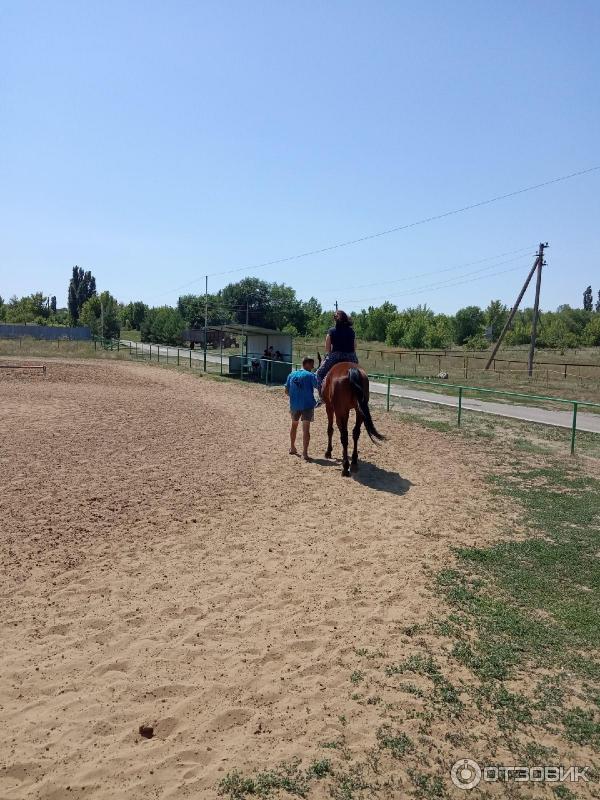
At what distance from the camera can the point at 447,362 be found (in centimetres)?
4166

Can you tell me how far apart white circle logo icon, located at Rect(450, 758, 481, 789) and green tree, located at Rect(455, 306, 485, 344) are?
8237 centimetres

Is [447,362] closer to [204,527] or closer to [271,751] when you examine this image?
[204,527]

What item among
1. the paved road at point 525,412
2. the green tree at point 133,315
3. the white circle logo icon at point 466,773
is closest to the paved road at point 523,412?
the paved road at point 525,412

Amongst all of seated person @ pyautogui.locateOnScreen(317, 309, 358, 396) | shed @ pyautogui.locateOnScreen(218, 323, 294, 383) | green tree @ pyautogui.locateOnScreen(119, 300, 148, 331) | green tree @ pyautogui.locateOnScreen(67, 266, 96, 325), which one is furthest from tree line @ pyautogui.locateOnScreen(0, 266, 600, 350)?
seated person @ pyautogui.locateOnScreen(317, 309, 358, 396)

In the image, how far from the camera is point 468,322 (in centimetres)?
8194

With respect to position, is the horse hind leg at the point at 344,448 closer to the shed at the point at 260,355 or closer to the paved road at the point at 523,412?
the paved road at the point at 523,412

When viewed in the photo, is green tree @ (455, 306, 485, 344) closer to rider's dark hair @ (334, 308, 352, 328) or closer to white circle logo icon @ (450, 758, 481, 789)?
rider's dark hair @ (334, 308, 352, 328)

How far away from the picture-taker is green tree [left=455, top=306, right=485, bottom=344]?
81938 millimetres

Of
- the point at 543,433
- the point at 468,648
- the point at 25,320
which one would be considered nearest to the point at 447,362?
the point at 543,433

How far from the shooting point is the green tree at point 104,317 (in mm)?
74500

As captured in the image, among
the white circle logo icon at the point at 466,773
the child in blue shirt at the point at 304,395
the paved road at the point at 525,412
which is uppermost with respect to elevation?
the child in blue shirt at the point at 304,395

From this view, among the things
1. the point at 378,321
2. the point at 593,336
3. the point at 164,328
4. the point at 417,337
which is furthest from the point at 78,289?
the point at 593,336

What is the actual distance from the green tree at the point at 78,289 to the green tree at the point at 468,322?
60815 millimetres

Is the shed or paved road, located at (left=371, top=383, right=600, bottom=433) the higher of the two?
the shed
